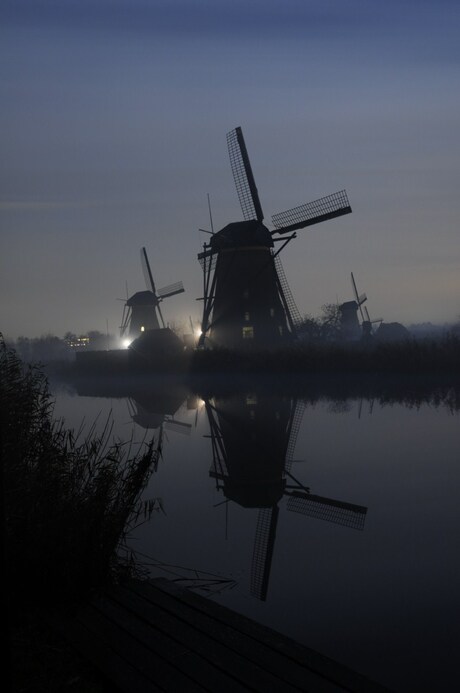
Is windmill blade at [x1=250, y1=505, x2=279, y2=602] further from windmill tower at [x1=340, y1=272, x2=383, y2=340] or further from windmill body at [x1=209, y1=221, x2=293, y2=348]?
windmill tower at [x1=340, y1=272, x2=383, y2=340]

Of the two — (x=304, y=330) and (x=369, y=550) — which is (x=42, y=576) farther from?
(x=304, y=330)

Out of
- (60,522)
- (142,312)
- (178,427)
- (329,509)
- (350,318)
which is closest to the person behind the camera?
(60,522)

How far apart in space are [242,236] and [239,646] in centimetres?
3471

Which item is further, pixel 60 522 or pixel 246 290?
pixel 246 290

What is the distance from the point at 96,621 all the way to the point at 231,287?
34.5m

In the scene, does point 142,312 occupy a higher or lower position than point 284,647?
higher

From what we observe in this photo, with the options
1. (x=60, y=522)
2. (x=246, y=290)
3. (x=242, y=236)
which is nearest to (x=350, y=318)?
(x=246, y=290)

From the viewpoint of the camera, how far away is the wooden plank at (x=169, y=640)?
16.0 feet

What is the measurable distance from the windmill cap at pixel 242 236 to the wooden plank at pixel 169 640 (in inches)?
1308

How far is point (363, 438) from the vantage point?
19.9 meters

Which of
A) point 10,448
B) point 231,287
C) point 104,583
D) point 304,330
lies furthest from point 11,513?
point 304,330

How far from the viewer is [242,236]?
3916 cm

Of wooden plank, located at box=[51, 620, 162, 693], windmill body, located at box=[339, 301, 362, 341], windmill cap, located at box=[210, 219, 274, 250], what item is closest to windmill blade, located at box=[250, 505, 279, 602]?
wooden plank, located at box=[51, 620, 162, 693]

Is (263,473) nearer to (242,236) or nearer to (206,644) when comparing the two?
(206,644)
